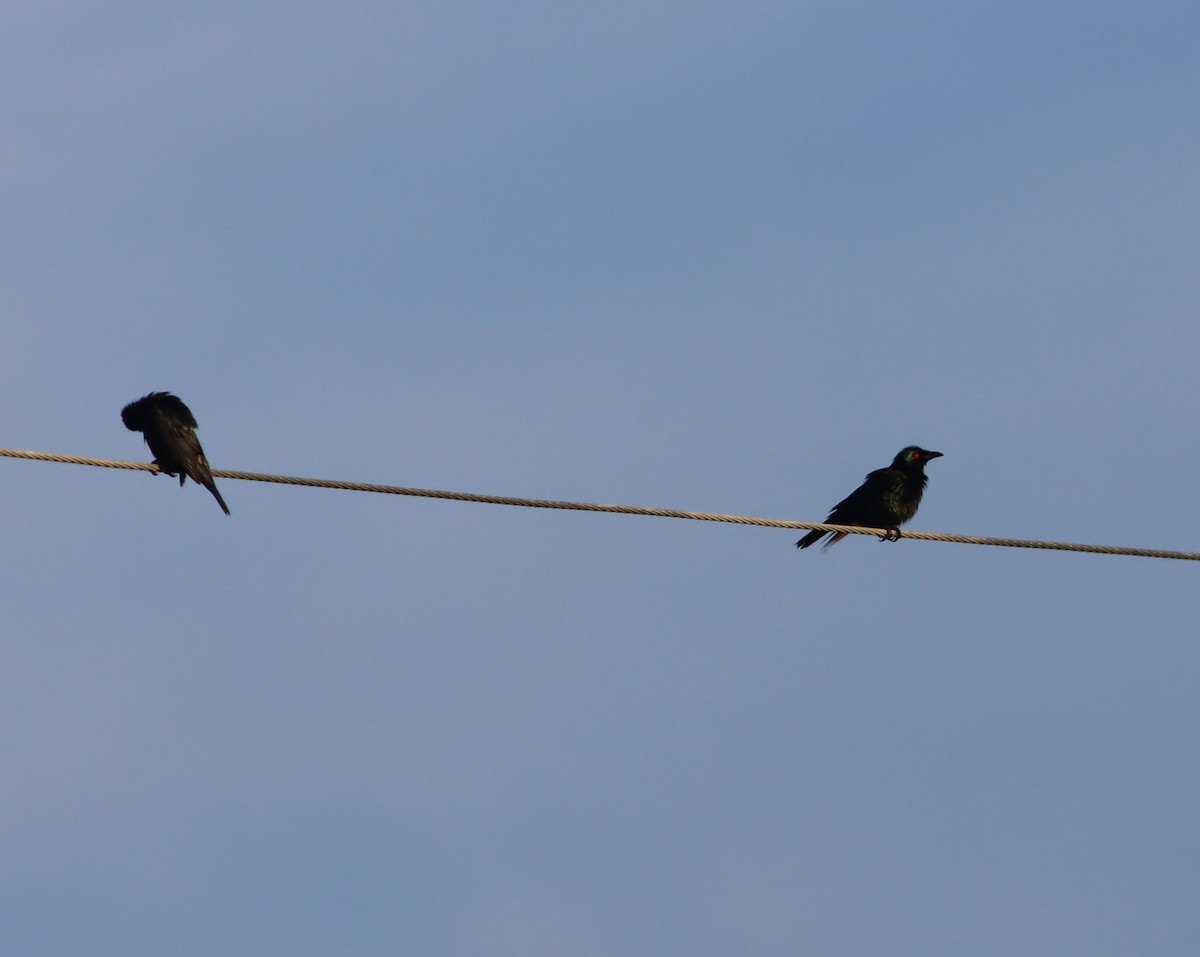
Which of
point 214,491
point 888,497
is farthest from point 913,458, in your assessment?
point 214,491

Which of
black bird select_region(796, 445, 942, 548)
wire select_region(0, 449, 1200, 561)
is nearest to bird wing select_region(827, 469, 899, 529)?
black bird select_region(796, 445, 942, 548)

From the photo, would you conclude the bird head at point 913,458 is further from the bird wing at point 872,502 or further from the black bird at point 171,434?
the black bird at point 171,434

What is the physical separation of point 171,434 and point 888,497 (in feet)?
18.1

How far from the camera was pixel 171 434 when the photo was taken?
12.7m

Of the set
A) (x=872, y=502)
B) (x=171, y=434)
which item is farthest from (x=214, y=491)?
(x=872, y=502)

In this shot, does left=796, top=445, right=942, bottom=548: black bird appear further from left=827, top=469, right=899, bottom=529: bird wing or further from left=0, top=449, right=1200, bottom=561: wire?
left=0, top=449, right=1200, bottom=561: wire

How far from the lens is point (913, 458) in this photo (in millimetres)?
14797

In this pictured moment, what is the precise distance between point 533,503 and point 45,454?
225 cm

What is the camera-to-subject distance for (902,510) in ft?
47.1

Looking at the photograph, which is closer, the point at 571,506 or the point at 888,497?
the point at 571,506

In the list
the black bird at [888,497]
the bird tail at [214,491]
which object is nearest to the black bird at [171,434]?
the bird tail at [214,491]

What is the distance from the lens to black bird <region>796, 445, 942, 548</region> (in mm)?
14258

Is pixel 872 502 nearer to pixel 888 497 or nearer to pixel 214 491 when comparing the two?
pixel 888 497

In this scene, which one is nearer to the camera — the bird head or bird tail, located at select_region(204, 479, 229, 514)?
bird tail, located at select_region(204, 479, 229, 514)
